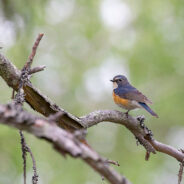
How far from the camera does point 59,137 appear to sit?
5.73 ft

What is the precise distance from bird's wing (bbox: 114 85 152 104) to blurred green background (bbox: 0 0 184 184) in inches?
168

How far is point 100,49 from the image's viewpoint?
14.2 m

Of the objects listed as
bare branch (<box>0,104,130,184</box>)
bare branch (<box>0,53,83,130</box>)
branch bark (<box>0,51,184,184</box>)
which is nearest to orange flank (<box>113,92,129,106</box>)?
branch bark (<box>0,51,184,184</box>)

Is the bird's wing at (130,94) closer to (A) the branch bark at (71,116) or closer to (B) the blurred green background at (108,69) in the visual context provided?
(A) the branch bark at (71,116)

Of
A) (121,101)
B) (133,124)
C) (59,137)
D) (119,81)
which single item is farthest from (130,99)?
(59,137)

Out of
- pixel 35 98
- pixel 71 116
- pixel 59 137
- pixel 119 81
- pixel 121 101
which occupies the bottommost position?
pixel 59 137

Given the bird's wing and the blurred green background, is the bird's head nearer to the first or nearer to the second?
the bird's wing

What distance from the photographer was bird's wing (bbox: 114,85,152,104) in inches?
232

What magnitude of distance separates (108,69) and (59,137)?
467 inches

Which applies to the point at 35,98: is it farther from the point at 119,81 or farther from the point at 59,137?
the point at 119,81

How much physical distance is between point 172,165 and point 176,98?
218 centimetres

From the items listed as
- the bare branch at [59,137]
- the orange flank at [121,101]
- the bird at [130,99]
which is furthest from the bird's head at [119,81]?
the bare branch at [59,137]

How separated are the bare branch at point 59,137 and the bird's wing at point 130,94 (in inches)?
161

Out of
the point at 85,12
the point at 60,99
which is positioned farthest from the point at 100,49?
the point at 60,99
